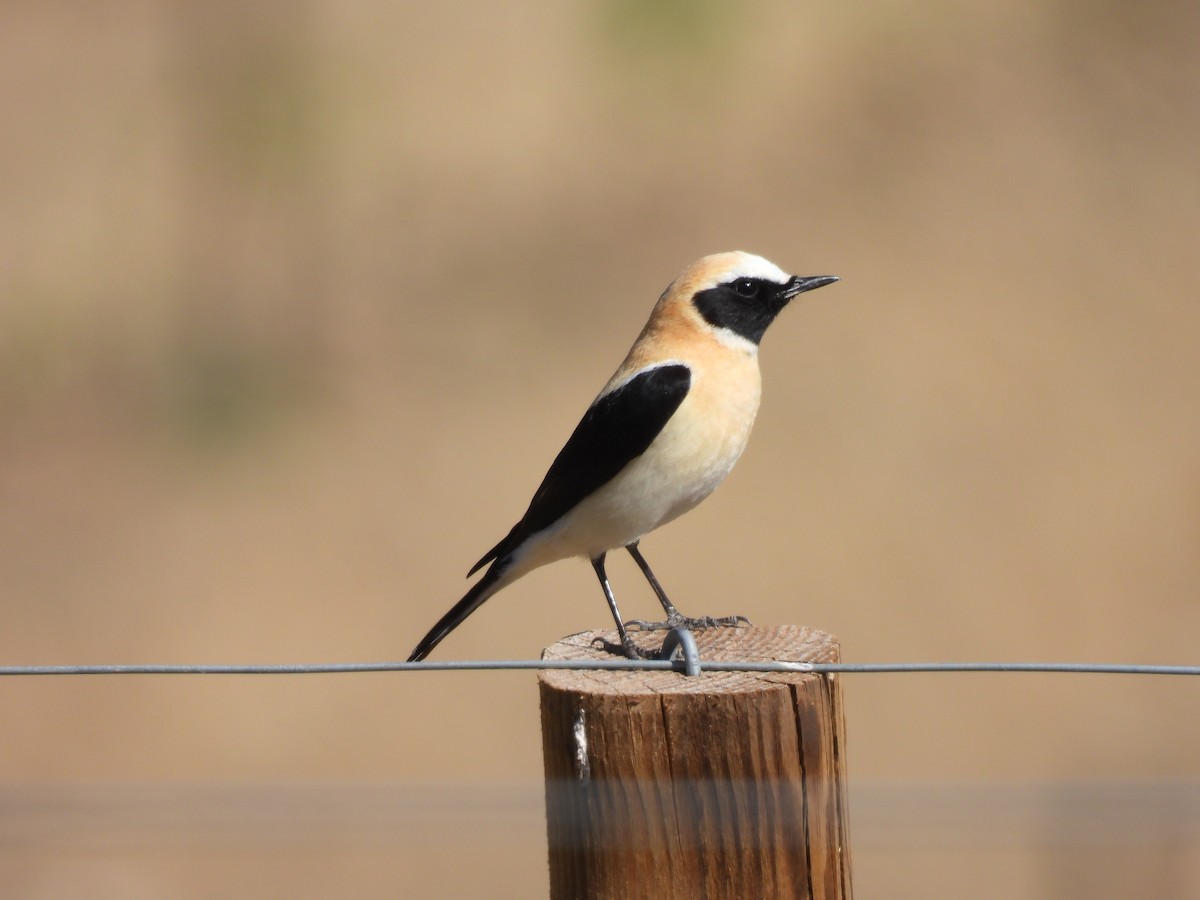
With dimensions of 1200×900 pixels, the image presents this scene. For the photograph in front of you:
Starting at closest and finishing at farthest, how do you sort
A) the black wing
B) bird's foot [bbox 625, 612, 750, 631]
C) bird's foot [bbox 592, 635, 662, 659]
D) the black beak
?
bird's foot [bbox 592, 635, 662, 659] → bird's foot [bbox 625, 612, 750, 631] → the black wing → the black beak

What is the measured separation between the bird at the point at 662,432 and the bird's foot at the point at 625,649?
0.03 metres

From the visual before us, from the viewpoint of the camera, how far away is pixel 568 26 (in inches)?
677

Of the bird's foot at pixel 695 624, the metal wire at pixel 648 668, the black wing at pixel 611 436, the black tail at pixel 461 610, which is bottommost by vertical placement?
the metal wire at pixel 648 668

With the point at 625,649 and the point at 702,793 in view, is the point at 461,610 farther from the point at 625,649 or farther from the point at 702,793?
the point at 702,793

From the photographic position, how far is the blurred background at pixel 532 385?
9.32m

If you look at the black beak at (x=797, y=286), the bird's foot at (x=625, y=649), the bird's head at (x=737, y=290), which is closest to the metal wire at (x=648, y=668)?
the bird's foot at (x=625, y=649)

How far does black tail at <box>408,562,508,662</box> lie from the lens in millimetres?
4789

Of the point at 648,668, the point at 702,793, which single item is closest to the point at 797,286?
the point at 648,668

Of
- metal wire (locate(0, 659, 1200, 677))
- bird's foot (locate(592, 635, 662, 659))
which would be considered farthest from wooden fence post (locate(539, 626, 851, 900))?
bird's foot (locate(592, 635, 662, 659))

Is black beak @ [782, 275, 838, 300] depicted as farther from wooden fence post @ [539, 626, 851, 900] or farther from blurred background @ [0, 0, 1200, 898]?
blurred background @ [0, 0, 1200, 898]

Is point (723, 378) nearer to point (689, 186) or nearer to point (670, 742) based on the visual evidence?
point (670, 742)

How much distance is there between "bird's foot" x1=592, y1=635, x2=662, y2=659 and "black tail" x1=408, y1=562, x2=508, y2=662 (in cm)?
63

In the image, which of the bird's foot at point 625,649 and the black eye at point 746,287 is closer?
the bird's foot at point 625,649

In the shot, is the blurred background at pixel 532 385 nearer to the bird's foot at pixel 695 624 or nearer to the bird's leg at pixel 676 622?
the bird's leg at pixel 676 622
